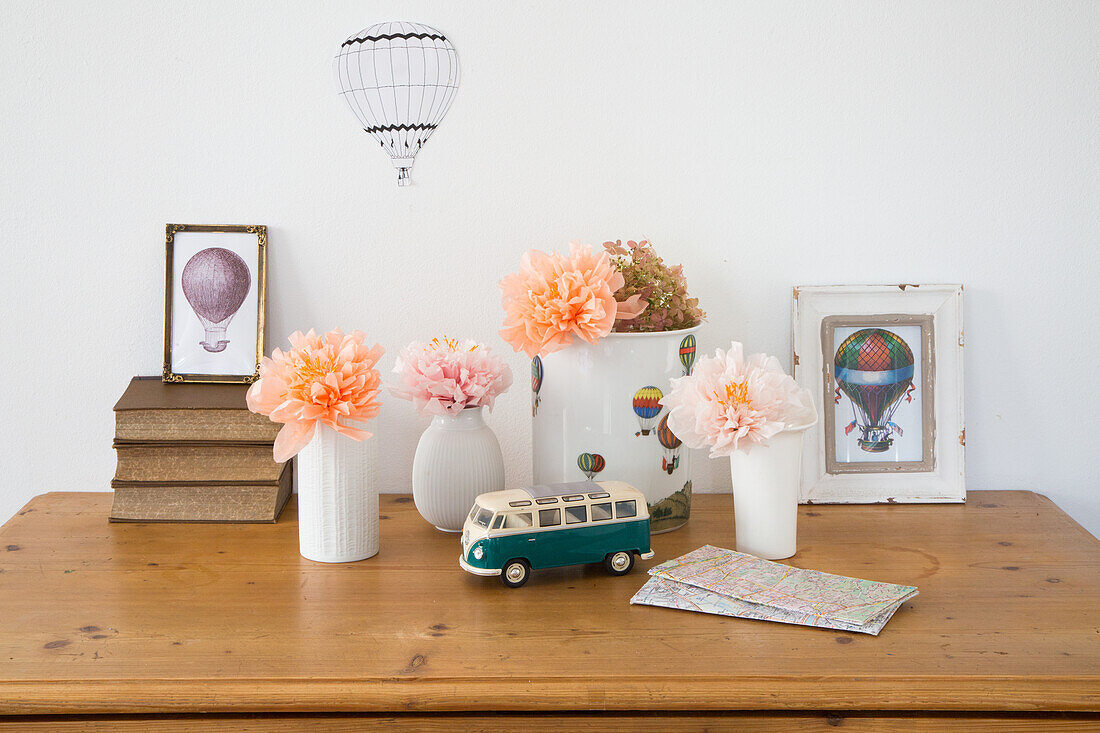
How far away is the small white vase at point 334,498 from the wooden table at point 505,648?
1.0 inches

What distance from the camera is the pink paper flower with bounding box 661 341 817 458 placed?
93cm

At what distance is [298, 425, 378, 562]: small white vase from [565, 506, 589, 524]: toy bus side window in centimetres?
24

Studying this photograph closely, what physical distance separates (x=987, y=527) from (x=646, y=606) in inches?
19.8

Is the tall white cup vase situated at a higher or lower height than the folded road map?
higher

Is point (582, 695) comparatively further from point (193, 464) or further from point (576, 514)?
point (193, 464)

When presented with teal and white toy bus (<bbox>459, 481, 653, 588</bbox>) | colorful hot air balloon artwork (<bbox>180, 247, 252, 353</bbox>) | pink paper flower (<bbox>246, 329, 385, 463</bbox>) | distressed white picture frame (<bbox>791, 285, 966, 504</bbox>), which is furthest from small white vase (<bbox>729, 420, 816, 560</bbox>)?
colorful hot air balloon artwork (<bbox>180, 247, 252, 353</bbox>)

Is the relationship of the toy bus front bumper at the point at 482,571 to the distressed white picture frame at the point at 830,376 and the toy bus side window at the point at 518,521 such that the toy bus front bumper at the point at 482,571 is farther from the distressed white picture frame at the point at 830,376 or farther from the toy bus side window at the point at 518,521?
the distressed white picture frame at the point at 830,376

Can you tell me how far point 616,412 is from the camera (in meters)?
1.03

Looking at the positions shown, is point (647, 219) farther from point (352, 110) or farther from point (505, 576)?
point (505, 576)

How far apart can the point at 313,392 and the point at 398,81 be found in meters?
0.43

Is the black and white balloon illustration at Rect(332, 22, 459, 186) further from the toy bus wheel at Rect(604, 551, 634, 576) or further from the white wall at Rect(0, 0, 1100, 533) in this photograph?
the toy bus wheel at Rect(604, 551, 634, 576)

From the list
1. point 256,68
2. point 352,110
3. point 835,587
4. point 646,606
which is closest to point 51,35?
point 256,68

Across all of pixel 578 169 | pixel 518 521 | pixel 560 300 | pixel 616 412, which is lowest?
pixel 518 521

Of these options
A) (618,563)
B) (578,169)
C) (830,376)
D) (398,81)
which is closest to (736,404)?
(618,563)
